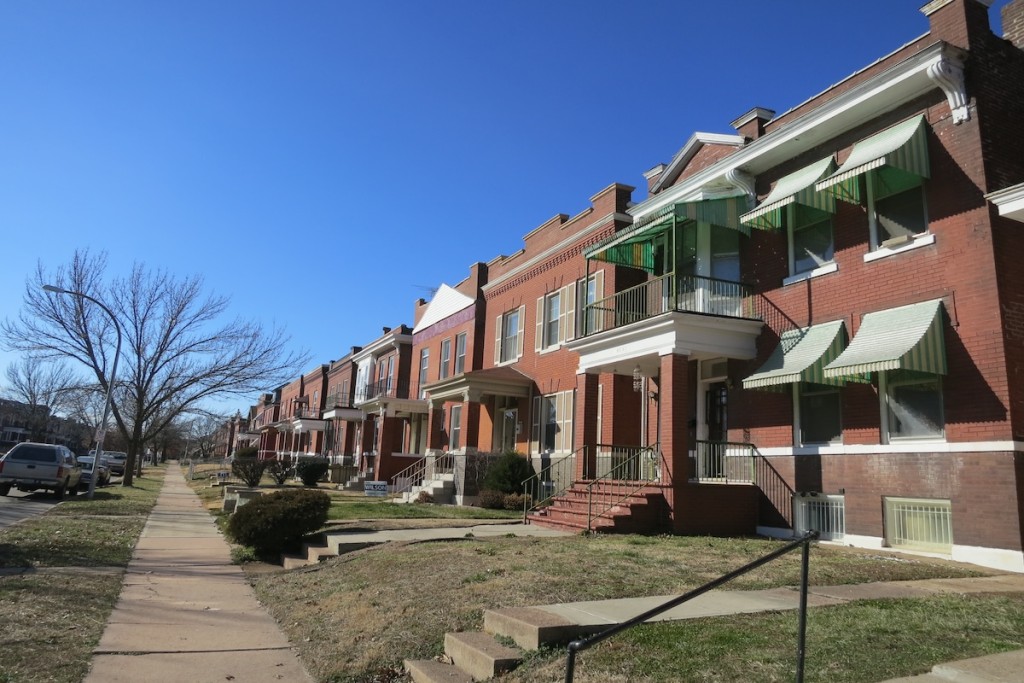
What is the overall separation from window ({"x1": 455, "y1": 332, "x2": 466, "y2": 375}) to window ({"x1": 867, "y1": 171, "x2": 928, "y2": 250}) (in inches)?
740

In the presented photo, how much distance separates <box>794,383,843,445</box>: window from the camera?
1305 centimetres

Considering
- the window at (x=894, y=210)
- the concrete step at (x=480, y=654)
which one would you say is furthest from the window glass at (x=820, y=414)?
the concrete step at (x=480, y=654)

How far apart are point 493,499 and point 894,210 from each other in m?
12.4

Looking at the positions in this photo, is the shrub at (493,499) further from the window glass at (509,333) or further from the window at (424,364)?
the window at (424,364)

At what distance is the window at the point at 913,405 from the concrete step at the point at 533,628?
8.29m

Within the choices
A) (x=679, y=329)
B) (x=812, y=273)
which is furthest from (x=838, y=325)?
(x=679, y=329)

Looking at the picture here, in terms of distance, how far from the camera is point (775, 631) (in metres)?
5.62

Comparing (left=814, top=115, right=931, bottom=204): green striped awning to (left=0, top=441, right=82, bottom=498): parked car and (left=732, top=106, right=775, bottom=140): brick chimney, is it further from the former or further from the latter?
(left=0, top=441, right=82, bottom=498): parked car

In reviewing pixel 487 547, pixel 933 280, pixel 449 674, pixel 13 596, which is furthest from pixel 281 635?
pixel 933 280

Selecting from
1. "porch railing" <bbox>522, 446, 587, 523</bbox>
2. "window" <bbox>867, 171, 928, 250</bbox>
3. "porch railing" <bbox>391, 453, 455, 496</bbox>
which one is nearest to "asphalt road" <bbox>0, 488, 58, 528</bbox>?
"porch railing" <bbox>391, 453, 455, 496</bbox>

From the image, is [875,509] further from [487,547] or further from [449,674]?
[449,674]

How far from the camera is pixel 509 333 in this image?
26.3 metres

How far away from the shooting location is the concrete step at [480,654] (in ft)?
17.2

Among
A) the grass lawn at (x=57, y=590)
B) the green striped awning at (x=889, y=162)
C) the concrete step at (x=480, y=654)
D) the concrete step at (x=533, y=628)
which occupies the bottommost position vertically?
the grass lawn at (x=57, y=590)
